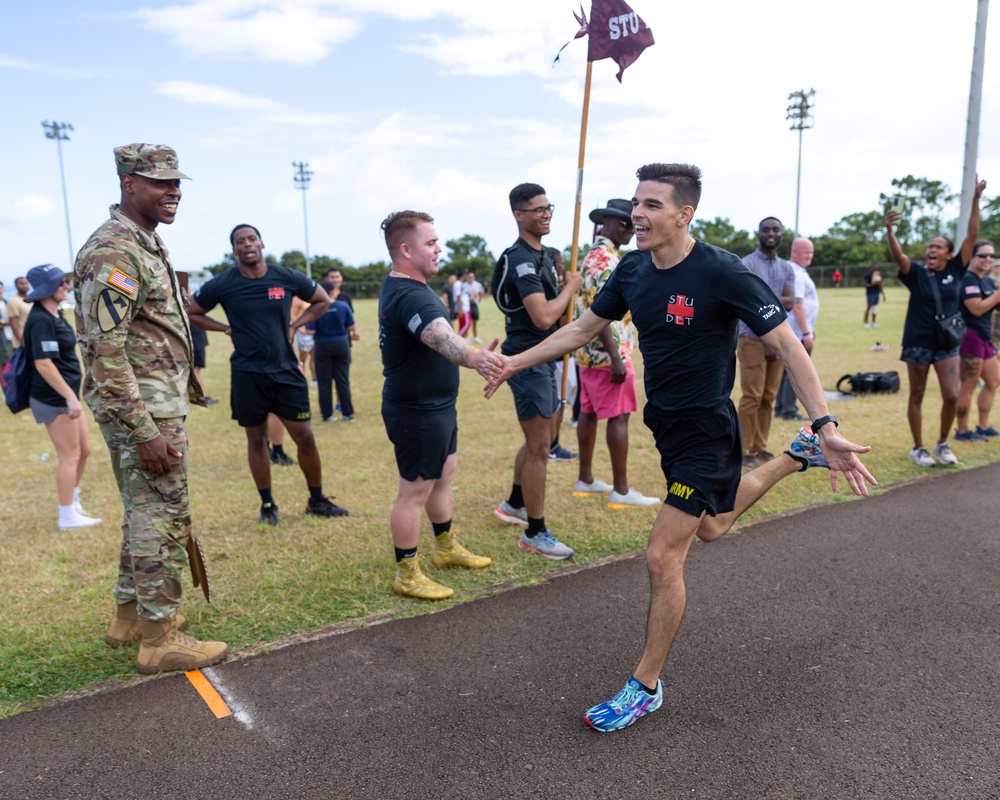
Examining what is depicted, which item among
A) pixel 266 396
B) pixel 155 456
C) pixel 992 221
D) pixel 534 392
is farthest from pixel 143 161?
pixel 992 221

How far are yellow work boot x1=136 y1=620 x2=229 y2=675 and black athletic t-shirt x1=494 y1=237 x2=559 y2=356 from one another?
8.71 feet

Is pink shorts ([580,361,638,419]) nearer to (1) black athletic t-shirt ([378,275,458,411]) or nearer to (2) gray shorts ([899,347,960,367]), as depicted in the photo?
(1) black athletic t-shirt ([378,275,458,411])

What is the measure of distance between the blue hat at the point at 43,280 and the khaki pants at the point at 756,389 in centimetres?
590

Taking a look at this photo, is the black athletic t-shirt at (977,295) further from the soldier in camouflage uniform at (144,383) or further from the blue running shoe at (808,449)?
the soldier in camouflage uniform at (144,383)

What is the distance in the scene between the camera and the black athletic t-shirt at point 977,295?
25.4ft

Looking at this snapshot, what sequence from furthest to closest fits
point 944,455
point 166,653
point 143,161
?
point 944,455 < point 166,653 < point 143,161

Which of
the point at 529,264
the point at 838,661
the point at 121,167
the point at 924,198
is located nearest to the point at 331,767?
the point at 838,661

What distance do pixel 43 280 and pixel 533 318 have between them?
378 cm

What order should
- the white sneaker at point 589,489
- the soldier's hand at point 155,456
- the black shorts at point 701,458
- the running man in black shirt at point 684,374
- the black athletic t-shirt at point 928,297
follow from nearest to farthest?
1. the running man in black shirt at point 684,374
2. the black shorts at point 701,458
3. the soldier's hand at point 155,456
4. the white sneaker at point 589,489
5. the black athletic t-shirt at point 928,297

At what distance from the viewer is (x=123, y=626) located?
150 inches

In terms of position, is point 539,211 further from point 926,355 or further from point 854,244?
point 854,244

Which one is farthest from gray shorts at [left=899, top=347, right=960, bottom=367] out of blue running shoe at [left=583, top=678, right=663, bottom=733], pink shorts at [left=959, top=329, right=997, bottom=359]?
blue running shoe at [left=583, top=678, right=663, bottom=733]

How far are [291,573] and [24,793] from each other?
205cm

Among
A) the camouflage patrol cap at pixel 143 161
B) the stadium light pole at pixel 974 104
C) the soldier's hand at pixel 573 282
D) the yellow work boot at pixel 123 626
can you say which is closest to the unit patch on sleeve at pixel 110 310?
the camouflage patrol cap at pixel 143 161
